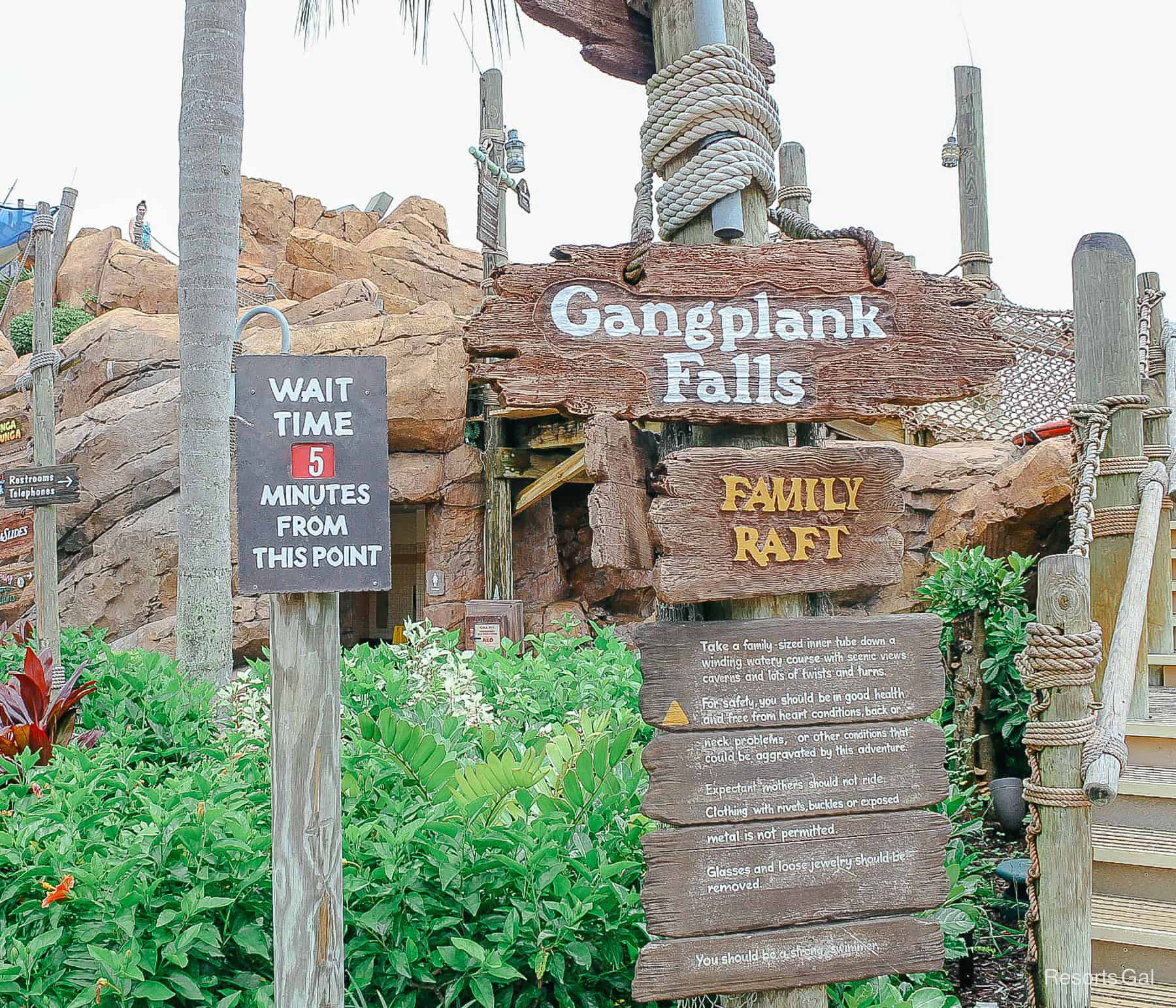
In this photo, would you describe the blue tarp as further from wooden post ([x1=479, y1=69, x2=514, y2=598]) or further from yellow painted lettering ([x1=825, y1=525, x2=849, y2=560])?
yellow painted lettering ([x1=825, y1=525, x2=849, y2=560])

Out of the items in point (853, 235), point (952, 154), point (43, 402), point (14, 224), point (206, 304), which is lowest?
point (853, 235)

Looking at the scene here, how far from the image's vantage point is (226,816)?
2.64m

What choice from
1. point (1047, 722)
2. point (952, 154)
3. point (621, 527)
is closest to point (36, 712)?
point (621, 527)

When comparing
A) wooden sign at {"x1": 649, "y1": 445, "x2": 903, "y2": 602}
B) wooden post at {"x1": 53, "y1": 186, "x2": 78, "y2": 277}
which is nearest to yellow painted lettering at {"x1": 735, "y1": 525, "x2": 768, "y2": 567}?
wooden sign at {"x1": 649, "y1": 445, "x2": 903, "y2": 602}

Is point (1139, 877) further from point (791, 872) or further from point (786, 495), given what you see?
point (786, 495)

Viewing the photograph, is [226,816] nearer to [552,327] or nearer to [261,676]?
[552,327]

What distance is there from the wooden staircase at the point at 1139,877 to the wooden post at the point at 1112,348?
28 cm

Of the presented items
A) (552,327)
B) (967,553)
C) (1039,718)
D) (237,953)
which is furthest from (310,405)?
(967,553)

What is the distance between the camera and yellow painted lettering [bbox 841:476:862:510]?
230 centimetres

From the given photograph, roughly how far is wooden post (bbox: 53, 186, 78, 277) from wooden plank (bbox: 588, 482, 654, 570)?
11.5 meters

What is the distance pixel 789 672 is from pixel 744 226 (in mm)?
1115

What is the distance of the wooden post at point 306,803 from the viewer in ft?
7.03

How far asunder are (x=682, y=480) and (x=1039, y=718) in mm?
1455

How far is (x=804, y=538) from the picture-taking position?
89.5 inches
